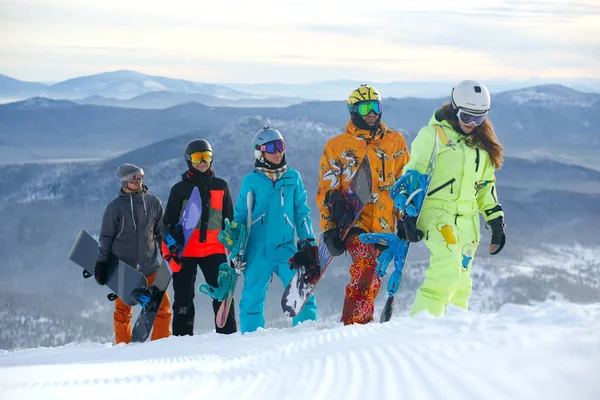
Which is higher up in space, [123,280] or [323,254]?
[323,254]

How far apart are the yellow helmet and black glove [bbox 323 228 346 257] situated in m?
1.25

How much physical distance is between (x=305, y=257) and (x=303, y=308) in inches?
24.2

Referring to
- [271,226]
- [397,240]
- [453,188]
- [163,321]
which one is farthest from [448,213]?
[163,321]

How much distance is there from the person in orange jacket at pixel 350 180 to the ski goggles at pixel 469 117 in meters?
0.86

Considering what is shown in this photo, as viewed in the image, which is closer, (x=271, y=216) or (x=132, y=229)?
(x=271, y=216)

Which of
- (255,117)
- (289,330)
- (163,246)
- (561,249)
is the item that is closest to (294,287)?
(289,330)

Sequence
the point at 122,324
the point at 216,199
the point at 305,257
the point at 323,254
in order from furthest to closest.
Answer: the point at 122,324, the point at 216,199, the point at 323,254, the point at 305,257

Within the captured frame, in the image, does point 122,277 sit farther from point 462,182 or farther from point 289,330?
point 462,182

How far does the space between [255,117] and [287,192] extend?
135m

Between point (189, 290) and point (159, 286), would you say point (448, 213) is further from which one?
point (159, 286)

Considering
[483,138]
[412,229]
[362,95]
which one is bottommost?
[412,229]

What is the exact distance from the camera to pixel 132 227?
294 inches

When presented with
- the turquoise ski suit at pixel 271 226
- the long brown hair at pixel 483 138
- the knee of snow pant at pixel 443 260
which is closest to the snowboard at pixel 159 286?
the turquoise ski suit at pixel 271 226

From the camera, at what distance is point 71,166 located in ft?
488
